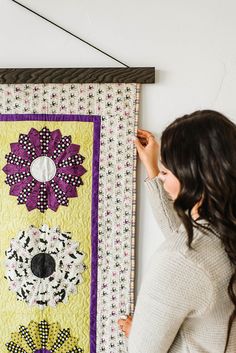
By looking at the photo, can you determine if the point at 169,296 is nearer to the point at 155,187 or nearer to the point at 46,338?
the point at 155,187

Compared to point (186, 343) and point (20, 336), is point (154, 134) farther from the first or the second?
point (20, 336)

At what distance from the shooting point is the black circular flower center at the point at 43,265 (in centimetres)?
146

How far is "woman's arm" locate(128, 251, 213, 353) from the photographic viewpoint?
915 mm

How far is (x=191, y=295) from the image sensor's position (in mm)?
924

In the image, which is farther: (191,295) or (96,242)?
(96,242)

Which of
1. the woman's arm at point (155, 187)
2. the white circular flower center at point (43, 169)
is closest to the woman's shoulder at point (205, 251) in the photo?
the woman's arm at point (155, 187)

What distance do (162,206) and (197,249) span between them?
17.1 inches

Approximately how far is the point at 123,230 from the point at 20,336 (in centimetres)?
52

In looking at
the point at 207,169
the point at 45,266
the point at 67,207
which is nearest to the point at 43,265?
the point at 45,266

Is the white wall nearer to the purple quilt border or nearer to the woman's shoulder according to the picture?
the purple quilt border

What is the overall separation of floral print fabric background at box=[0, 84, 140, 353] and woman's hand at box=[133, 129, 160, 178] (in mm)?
26

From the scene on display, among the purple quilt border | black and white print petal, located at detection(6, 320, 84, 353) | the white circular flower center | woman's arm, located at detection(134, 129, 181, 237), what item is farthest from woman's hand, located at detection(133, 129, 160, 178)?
black and white print petal, located at detection(6, 320, 84, 353)

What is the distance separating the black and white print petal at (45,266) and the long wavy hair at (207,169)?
0.61 metres

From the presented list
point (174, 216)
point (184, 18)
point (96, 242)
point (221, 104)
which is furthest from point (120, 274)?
point (184, 18)
